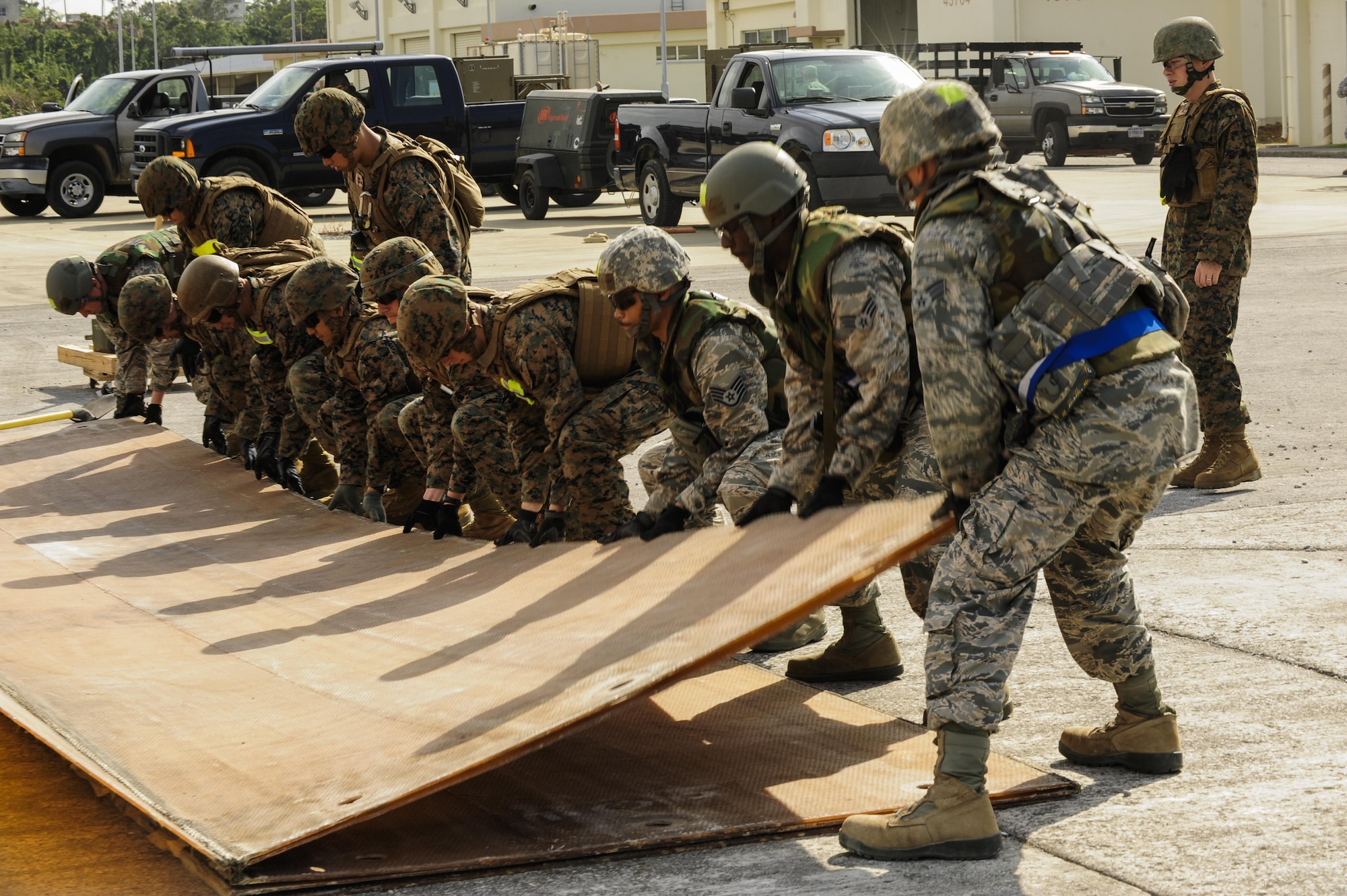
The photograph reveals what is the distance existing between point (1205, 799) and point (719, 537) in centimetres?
140

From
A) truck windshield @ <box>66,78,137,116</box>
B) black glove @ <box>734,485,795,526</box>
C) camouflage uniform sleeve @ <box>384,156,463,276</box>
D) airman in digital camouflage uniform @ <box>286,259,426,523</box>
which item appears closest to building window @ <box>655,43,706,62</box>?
truck windshield @ <box>66,78,137,116</box>

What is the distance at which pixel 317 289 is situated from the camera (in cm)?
658

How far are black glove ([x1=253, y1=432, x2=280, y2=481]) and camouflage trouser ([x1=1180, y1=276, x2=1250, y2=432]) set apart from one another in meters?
4.12

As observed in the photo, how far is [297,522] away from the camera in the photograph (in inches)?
255

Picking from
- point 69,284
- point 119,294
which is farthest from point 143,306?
point 69,284

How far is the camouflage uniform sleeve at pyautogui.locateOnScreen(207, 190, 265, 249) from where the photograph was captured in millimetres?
8156

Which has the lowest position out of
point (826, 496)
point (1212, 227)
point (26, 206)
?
point (826, 496)

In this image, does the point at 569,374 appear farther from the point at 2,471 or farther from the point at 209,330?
the point at 2,471

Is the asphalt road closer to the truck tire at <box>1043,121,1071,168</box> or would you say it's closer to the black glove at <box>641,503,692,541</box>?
the black glove at <box>641,503,692,541</box>

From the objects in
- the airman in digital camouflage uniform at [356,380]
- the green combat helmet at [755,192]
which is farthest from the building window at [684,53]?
the green combat helmet at [755,192]

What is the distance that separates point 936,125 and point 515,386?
2.57 metres

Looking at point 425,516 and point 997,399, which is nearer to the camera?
point 997,399

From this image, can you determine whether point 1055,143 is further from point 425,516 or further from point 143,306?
point 425,516

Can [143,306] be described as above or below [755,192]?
below
